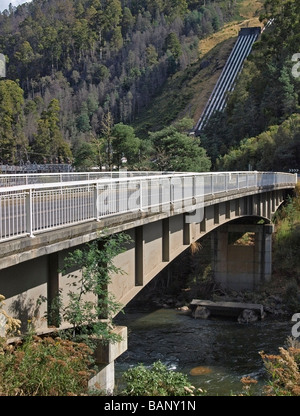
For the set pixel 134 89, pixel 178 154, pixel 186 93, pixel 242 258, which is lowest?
pixel 242 258

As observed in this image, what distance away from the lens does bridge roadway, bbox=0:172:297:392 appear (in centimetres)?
815

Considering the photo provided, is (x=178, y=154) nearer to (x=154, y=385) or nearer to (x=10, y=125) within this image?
(x=154, y=385)

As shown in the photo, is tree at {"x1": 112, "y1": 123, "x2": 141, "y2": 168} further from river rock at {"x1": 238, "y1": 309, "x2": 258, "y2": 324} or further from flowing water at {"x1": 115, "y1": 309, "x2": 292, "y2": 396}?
river rock at {"x1": 238, "y1": 309, "x2": 258, "y2": 324}

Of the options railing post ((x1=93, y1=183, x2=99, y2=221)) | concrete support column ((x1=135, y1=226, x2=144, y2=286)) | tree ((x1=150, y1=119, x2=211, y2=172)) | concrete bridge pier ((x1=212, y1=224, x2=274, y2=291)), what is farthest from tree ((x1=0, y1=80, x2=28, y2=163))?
railing post ((x1=93, y1=183, x2=99, y2=221))

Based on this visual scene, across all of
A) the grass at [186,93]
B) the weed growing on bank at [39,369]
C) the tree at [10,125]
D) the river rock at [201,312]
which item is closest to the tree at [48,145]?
the tree at [10,125]

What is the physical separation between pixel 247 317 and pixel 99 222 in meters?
18.2

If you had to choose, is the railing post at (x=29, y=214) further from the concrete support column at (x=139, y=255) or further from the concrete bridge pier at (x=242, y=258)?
the concrete bridge pier at (x=242, y=258)

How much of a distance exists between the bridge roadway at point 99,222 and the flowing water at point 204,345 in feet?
16.5

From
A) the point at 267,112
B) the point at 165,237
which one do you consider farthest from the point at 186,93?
the point at 165,237

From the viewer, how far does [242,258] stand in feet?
110

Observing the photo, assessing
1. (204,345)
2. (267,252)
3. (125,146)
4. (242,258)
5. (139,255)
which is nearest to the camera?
(139,255)

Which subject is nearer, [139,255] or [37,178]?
Result: [139,255]

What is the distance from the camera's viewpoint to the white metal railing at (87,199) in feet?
26.8

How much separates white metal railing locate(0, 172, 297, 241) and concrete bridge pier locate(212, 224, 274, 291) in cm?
1393
